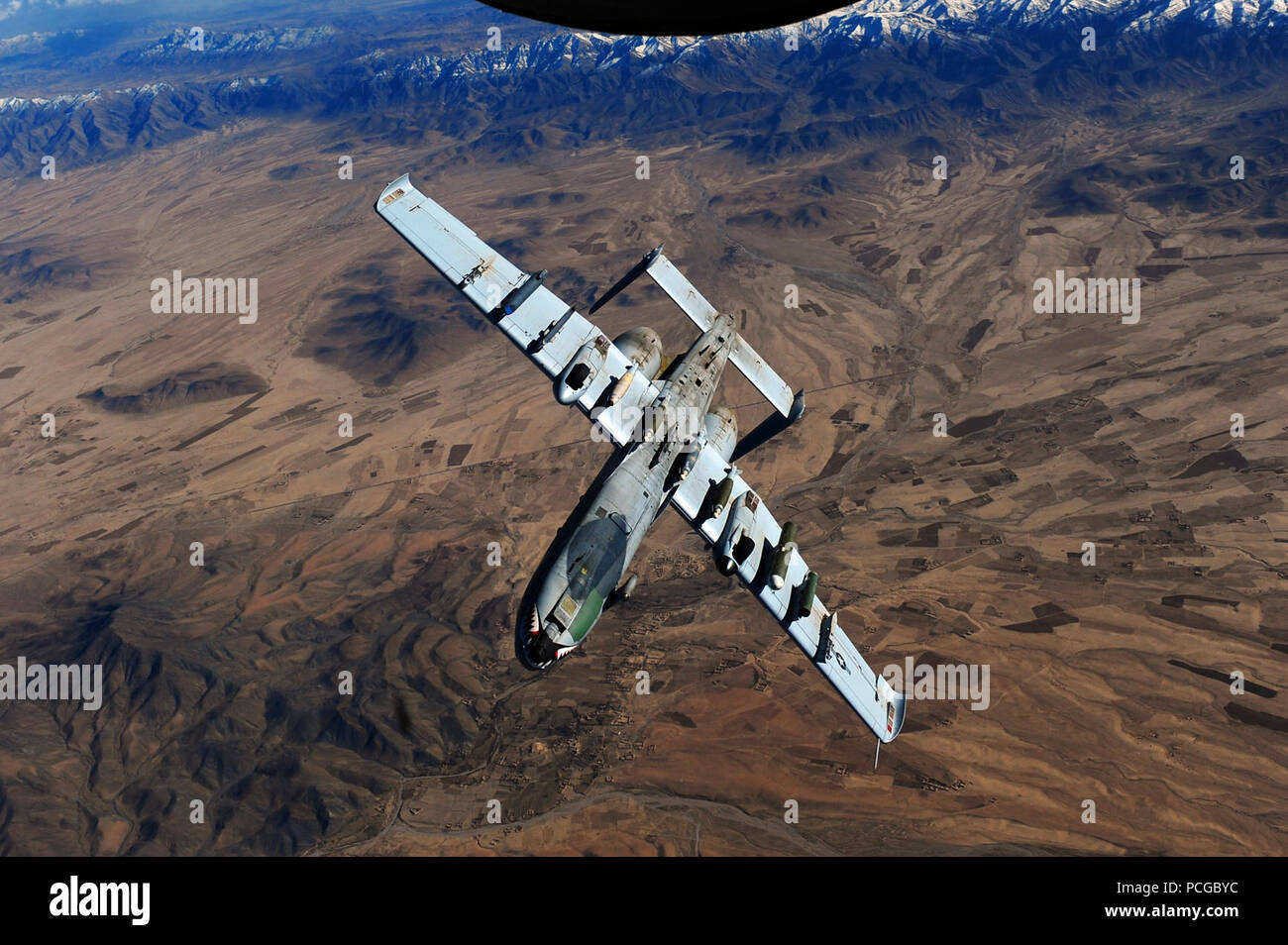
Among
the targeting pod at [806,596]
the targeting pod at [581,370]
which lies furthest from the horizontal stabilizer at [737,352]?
the targeting pod at [806,596]

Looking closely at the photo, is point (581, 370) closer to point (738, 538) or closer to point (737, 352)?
point (738, 538)

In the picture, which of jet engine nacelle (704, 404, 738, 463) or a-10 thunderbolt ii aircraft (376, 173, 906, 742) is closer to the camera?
a-10 thunderbolt ii aircraft (376, 173, 906, 742)

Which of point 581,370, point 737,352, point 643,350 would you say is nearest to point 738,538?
point 581,370

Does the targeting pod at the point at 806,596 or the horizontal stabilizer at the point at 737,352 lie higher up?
the horizontal stabilizer at the point at 737,352

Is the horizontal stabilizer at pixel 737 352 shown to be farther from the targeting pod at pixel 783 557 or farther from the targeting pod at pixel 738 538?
the targeting pod at pixel 783 557

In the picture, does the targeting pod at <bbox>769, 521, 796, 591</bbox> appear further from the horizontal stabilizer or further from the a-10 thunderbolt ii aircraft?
the horizontal stabilizer

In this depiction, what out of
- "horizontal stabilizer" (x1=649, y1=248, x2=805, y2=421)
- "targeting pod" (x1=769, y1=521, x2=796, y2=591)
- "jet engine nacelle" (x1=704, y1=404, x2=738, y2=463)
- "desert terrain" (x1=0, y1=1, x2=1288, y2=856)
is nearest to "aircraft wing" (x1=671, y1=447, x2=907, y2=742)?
"targeting pod" (x1=769, y1=521, x2=796, y2=591)
